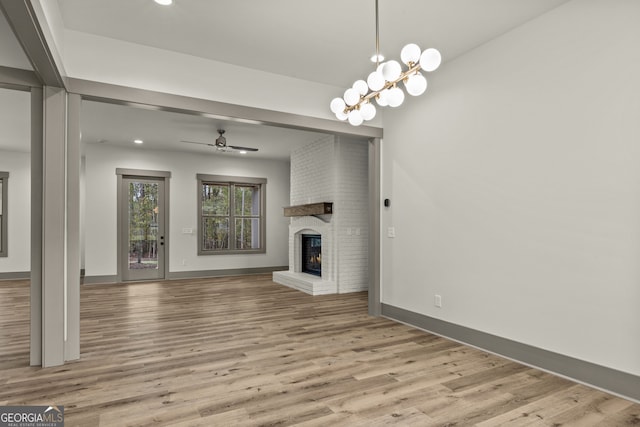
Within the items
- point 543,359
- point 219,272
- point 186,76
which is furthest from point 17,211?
point 543,359

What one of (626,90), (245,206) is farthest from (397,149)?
(245,206)

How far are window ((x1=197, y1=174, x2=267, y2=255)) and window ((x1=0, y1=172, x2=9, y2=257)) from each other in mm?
4025

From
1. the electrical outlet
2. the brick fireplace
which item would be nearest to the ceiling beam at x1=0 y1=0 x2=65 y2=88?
the electrical outlet

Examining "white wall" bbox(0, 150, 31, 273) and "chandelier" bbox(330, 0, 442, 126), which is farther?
"white wall" bbox(0, 150, 31, 273)

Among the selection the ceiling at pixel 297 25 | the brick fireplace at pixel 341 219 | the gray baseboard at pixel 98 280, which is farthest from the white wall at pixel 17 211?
the ceiling at pixel 297 25

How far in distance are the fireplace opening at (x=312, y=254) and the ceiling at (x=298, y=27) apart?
143 inches

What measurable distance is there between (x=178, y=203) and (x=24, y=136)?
2939mm

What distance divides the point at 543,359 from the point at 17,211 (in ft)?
32.3

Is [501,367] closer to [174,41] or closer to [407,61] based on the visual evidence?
[407,61]

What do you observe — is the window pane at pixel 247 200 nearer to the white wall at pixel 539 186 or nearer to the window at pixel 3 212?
the window at pixel 3 212

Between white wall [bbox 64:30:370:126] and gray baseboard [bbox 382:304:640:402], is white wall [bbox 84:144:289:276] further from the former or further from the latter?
gray baseboard [bbox 382:304:640:402]

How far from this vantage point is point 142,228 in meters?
7.94

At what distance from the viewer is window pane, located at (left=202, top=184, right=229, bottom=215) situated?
28.3 ft

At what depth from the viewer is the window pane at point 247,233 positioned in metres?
9.02
